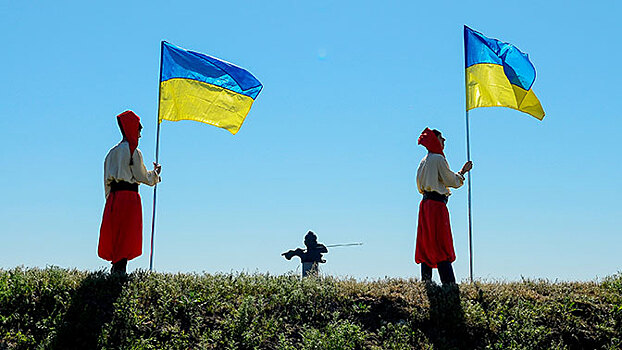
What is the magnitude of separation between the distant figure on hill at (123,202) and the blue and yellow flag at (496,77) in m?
5.85

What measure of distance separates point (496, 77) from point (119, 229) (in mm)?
7012

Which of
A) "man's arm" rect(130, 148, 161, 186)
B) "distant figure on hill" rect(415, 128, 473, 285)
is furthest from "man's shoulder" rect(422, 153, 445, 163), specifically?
"man's arm" rect(130, 148, 161, 186)

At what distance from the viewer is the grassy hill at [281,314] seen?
27.9 ft

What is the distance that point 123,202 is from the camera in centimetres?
982

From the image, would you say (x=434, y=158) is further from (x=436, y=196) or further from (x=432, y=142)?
(x=436, y=196)

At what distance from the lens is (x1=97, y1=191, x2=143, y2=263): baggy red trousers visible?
9781 mm

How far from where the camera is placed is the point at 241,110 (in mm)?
12422

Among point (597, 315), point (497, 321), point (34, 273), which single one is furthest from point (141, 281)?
point (597, 315)

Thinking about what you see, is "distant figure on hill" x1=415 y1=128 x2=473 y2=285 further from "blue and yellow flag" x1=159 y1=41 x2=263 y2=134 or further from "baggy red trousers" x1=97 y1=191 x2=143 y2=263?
"baggy red trousers" x1=97 y1=191 x2=143 y2=263

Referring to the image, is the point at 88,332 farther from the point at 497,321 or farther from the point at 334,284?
the point at 497,321

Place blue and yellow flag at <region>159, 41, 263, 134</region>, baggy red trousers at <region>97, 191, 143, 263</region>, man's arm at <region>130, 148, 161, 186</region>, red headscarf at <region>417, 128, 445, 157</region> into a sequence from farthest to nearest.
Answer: blue and yellow flag at <region>159, 41, 263, 134</region> < red headscarf at <region>417, 128, 445, 157</region> < man's arm at <region>130, 148, 161, 186</region> < baggy red trousers at <region>97, 191, 143, 263</region>

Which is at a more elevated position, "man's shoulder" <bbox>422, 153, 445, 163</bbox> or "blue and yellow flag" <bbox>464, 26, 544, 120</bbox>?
"blue and yellow flag" <bbox>464, 26, 544, 120</bbox>

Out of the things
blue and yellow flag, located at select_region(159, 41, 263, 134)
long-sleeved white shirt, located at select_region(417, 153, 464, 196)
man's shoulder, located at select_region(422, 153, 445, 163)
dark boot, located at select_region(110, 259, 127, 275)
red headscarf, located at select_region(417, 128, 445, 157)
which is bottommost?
dark boot, located at select_region(110, 259, 127, 275)

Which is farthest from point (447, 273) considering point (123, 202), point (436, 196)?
point (123, 202)
